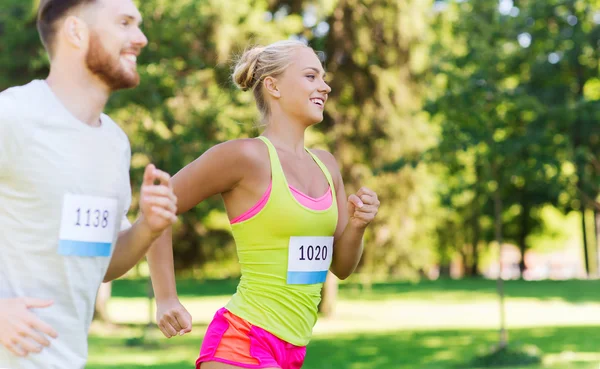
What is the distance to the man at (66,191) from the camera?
2209 mm

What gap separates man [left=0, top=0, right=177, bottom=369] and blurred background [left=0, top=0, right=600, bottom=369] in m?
A: 3.83

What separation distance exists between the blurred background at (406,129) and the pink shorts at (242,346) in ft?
10.4

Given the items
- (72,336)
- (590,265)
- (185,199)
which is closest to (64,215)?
(72,336)

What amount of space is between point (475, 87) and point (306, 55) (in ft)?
29.7

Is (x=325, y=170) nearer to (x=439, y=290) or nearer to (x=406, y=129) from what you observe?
(x=406, y=129)

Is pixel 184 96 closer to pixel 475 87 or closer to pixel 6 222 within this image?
pixel 475 87

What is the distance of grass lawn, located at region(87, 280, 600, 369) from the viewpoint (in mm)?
12750

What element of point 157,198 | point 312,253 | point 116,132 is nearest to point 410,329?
point 312,253

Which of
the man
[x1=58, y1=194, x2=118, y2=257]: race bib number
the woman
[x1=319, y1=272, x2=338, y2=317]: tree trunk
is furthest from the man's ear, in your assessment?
[x1=319, y1=272, x2=338, y2=317]: tree trunk

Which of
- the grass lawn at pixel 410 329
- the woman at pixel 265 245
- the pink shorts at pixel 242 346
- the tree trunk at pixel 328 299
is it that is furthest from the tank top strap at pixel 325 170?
the tree trunk at pixel 328 299

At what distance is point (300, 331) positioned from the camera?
3.29 meters

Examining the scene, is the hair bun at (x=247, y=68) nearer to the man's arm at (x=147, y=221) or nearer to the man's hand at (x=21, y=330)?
the man's arm at (x=147, y=221)

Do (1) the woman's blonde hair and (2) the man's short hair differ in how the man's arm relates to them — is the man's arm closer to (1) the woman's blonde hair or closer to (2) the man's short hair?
(2) the man's short hair

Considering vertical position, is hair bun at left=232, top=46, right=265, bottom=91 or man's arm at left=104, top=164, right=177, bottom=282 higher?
hair bun at left=232, top=46, right=265, bottom=91
